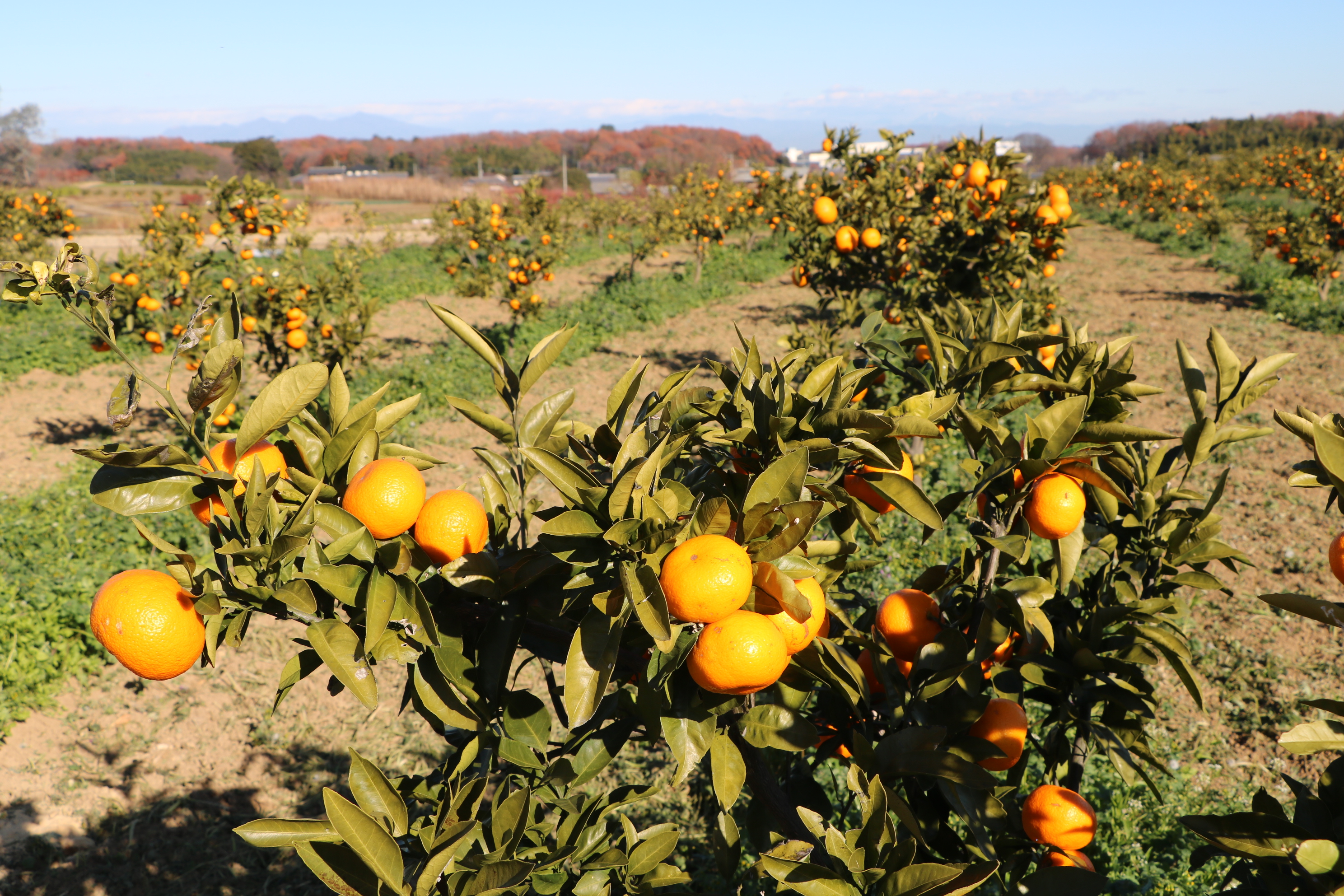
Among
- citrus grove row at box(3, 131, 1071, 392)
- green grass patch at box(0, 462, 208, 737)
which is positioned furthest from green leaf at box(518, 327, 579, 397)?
green grass patch at box(0, 462, 208, 737)

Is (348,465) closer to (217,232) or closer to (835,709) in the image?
(835,709)

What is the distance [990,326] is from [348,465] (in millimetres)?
1393

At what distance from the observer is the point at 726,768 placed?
1.19 metres

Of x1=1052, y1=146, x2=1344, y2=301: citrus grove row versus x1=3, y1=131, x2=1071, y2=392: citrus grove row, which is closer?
x1=3, y1=131, x2=1071, y2=392: citrus grove row

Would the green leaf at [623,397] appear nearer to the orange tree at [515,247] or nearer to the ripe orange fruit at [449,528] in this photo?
the ripe orange fruit at [449,528]

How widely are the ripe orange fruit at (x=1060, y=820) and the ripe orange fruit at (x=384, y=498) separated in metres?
1.31

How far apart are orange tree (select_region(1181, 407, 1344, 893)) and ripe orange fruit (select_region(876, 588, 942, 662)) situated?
1.52 ft

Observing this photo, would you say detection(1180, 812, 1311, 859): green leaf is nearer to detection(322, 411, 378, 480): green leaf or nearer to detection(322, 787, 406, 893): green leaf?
detection(322, 787, 406, 893): green leaf

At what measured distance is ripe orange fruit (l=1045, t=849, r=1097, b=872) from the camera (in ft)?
4.83

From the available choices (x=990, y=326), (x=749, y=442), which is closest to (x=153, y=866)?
(x=749, y=442)

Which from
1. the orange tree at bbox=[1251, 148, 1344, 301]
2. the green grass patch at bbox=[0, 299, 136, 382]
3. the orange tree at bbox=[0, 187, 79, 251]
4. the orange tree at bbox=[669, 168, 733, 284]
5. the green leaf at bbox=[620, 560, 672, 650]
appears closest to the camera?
the green leaf at bbox=[620, 560, 672, 650]

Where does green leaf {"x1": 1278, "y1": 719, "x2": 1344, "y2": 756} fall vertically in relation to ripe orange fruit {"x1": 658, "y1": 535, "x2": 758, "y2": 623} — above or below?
below

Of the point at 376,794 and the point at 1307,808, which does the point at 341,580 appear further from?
the point at 1307,808

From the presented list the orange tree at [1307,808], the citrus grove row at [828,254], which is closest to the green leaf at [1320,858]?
the orange tree at [1307,808]
